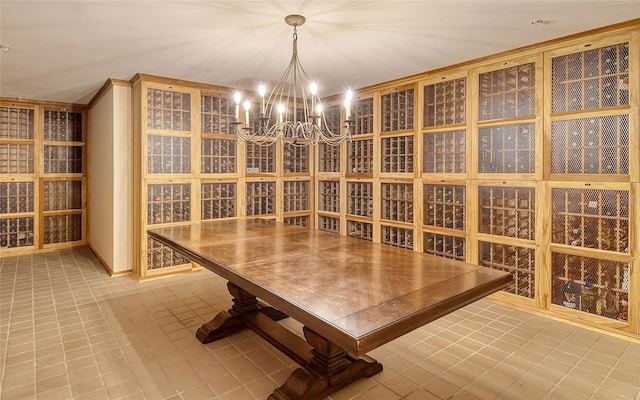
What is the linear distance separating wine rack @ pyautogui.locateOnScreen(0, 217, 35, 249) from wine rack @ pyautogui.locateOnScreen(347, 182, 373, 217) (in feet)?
17.0

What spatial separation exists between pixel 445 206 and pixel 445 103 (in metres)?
1.17

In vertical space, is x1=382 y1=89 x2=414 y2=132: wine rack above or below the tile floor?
above

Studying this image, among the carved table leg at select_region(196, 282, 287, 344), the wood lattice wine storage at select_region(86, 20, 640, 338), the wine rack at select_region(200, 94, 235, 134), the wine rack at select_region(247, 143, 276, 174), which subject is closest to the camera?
the carved table leg at select_region(196, 282, 287, 344)

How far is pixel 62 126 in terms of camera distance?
6457mm

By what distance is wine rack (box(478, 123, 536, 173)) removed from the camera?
364 cm

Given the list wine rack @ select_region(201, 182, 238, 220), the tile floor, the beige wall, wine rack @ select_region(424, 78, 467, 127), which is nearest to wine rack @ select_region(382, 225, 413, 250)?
the tile floor

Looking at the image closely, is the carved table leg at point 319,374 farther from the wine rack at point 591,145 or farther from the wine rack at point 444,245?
the wine rack at point 591,145

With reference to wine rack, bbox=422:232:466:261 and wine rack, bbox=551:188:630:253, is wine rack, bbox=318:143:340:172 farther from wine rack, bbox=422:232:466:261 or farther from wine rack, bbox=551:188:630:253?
wine rack, bbox=551:188:630:253

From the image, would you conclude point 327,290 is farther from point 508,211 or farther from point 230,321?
point 508,211

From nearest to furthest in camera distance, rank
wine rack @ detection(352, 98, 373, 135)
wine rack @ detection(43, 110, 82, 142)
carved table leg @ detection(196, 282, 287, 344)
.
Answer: carved table leg @ detection(196, 282, 287, 344), wine rack @ detection(352, 98, 373, 135), wine rack @ detection(43, 110, 82, 142)

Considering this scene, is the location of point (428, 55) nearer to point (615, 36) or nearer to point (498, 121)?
point (498, 121)

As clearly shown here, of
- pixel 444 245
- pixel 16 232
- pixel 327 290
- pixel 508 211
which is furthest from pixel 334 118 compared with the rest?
pixel 16 232

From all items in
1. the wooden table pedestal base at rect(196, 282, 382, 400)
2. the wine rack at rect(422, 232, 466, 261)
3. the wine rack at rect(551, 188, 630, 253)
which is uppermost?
the wine rack at rect(551, 188, 630, 253)

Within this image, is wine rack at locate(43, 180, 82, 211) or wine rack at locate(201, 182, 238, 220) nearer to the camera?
wine rack at locate(201, 182, 238, 220)
